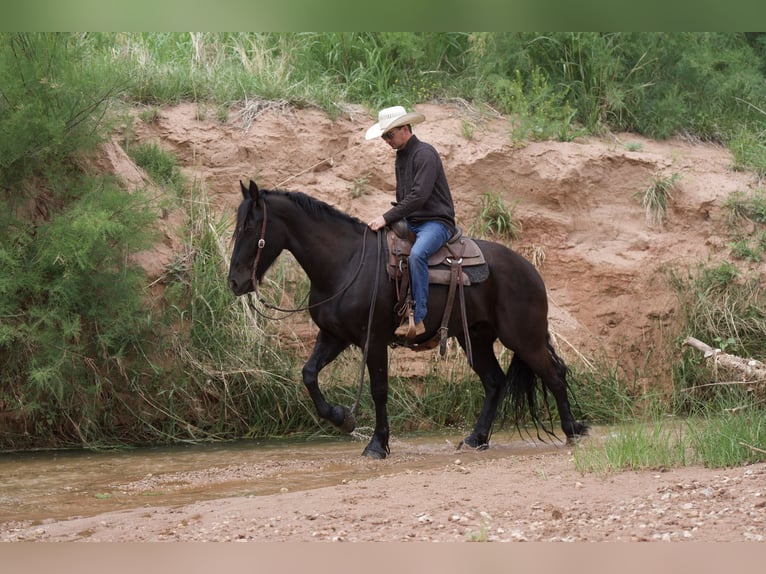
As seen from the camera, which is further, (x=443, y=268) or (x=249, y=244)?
(x=443, y=268)

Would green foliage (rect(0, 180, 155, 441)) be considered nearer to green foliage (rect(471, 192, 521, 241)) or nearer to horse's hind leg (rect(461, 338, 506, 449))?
horse's hind leg (rect(461, 338, 506, 449))

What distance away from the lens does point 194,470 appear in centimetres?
902

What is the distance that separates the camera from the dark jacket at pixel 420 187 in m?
9.06

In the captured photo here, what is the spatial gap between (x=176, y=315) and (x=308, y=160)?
383 cm

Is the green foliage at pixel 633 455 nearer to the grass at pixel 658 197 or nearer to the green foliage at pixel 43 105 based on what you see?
the green foliage at pixel 43 105

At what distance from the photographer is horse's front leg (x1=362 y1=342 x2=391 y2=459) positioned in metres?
9.30

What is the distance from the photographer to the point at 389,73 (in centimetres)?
1551

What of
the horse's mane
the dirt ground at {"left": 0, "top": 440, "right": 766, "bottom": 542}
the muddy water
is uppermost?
the horse's mane

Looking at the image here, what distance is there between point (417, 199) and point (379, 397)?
1988 millimetres

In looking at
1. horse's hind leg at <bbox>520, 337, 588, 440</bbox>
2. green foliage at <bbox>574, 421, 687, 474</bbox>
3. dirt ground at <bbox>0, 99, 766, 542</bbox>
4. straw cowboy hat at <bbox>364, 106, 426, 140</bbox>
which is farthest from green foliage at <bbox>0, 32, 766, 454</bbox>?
straw cowboy hat at <bbox>364, 106, 426, 140</bbox>

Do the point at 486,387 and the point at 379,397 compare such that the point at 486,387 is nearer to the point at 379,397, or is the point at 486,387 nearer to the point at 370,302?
the point at 379,397

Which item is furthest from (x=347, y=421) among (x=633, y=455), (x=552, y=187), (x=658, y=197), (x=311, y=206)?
(x=658, y=197)

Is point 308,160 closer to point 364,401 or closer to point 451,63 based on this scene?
point 451,63

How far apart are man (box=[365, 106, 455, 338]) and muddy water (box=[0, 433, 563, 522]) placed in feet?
4.57
